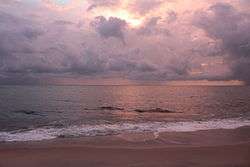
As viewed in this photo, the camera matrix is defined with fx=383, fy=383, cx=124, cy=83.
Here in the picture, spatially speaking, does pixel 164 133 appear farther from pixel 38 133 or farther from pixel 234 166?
pixel 234 166

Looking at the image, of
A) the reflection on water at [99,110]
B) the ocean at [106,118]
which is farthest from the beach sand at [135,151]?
the reflection on water at [99,110]

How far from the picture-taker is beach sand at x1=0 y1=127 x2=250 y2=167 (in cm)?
1488

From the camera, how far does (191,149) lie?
1786 cm

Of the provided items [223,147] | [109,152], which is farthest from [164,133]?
[109,152]

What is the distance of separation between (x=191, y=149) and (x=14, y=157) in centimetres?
794

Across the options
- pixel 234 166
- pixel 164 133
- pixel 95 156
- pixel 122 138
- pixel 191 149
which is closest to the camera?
pixel 234 166

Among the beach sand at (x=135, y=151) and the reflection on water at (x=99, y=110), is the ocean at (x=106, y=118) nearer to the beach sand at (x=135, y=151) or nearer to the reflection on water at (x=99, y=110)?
the reflection on water at (x=99, y=110)

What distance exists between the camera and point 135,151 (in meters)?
17.5

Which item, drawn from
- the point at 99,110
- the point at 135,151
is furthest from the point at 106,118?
the point at 135,151

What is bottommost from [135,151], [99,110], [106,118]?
[99,110]

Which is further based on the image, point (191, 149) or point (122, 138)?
point (122, 138)

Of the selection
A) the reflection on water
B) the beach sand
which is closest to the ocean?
the reflection on water

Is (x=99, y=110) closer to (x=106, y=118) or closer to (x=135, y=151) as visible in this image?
(x=106, y=118)

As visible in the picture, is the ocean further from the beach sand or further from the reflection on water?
the beach sand
